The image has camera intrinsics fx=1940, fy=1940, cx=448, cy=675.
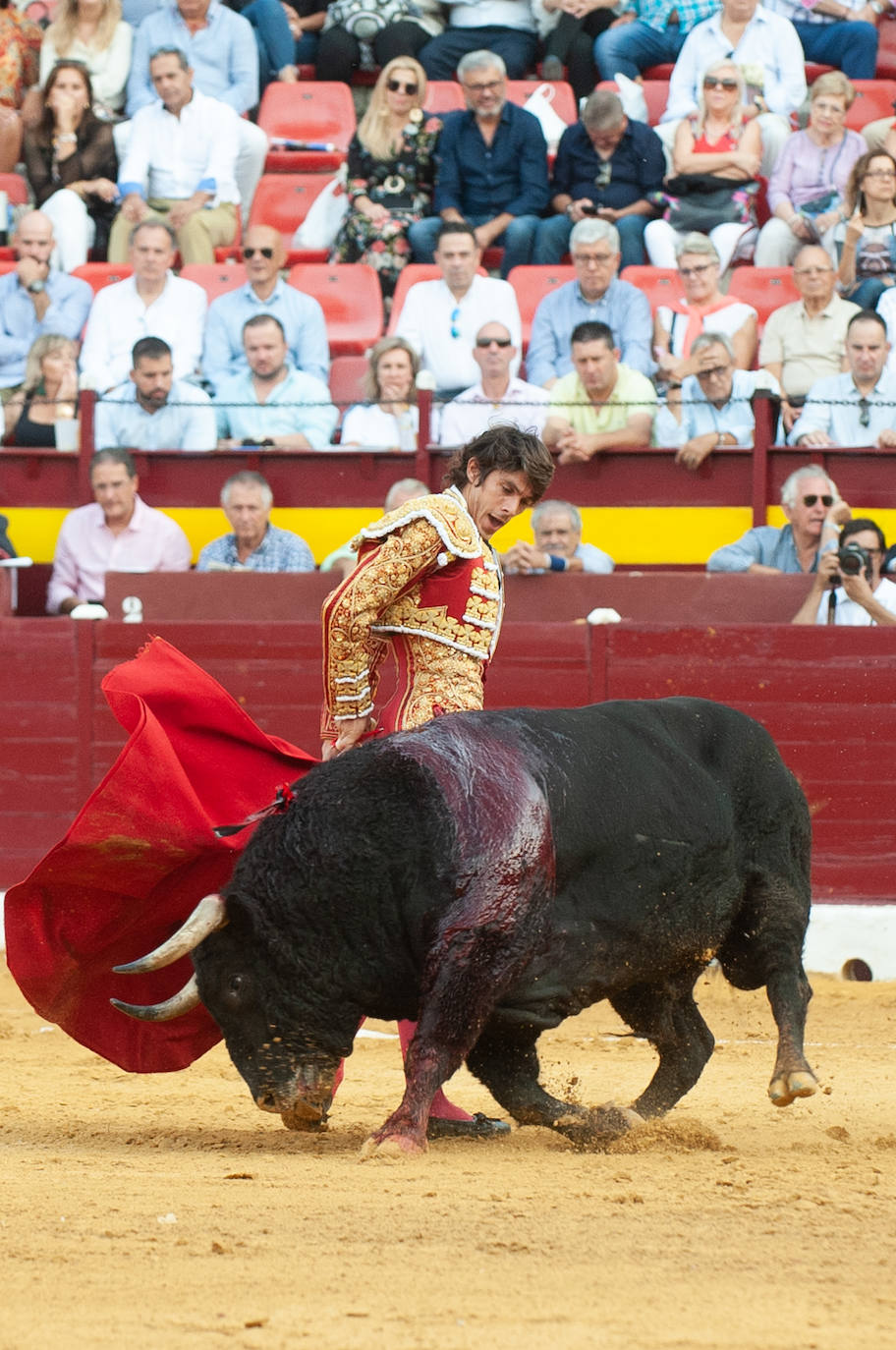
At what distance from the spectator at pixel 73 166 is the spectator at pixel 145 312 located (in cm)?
97

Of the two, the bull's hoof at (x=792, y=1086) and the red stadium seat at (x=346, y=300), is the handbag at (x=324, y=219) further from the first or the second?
the bull's hoof at (x=792, y=1086)

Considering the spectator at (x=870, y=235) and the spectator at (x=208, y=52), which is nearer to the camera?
the spectator at (x=870, y=235)

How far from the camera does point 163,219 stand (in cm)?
933

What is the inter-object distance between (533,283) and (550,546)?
2.07 m

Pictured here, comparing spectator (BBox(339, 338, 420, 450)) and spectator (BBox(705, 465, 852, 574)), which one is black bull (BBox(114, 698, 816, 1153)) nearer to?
spectator (BBox(705, 465, 852, 574))

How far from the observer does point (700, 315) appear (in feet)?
26.2

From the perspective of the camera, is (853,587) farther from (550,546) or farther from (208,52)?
(208,52)

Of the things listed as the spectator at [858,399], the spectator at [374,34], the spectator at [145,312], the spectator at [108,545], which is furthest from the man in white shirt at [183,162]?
the spectator at [858,399]

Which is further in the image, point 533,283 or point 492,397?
point 533,283

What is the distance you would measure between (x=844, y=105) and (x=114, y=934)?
20.7 ft

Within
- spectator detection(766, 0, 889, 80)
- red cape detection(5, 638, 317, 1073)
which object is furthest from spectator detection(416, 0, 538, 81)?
red cape detection(5, 638, 317, 1073)

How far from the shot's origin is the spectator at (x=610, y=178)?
29.0 feet

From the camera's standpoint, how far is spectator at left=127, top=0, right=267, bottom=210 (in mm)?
9680

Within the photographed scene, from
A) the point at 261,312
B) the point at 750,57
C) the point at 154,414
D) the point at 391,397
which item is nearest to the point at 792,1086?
the point at 391,397
